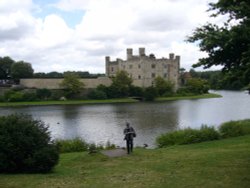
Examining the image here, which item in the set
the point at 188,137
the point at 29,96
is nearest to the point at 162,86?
the point at 29,96

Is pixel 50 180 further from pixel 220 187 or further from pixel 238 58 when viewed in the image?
pixel 238 58

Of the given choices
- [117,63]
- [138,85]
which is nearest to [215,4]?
[138,85]

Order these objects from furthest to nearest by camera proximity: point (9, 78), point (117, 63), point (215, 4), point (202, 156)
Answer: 1. point (117, 63)
2. point (9, 78)
3. point (202, 156)
4. point (215, 4)

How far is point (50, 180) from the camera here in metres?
11.2

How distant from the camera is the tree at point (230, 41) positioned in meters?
Result: 9.19

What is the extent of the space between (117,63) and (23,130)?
348ft

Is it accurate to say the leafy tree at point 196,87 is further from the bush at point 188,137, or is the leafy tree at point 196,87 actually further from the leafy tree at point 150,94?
the bush at point 188,137

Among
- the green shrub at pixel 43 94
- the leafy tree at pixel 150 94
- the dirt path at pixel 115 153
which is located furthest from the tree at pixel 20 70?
the dirt path at pixel 115 153

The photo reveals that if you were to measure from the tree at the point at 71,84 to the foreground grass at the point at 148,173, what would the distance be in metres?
80.7

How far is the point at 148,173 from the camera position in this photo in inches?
476

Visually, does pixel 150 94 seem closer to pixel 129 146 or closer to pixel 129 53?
pixel 129 53

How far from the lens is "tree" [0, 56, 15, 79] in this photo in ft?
362

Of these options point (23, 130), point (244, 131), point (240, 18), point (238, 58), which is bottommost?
point (244, 131)

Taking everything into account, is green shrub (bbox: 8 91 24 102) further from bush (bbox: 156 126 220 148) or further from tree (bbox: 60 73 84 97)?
bush (bbox: 156 126 220 148)
